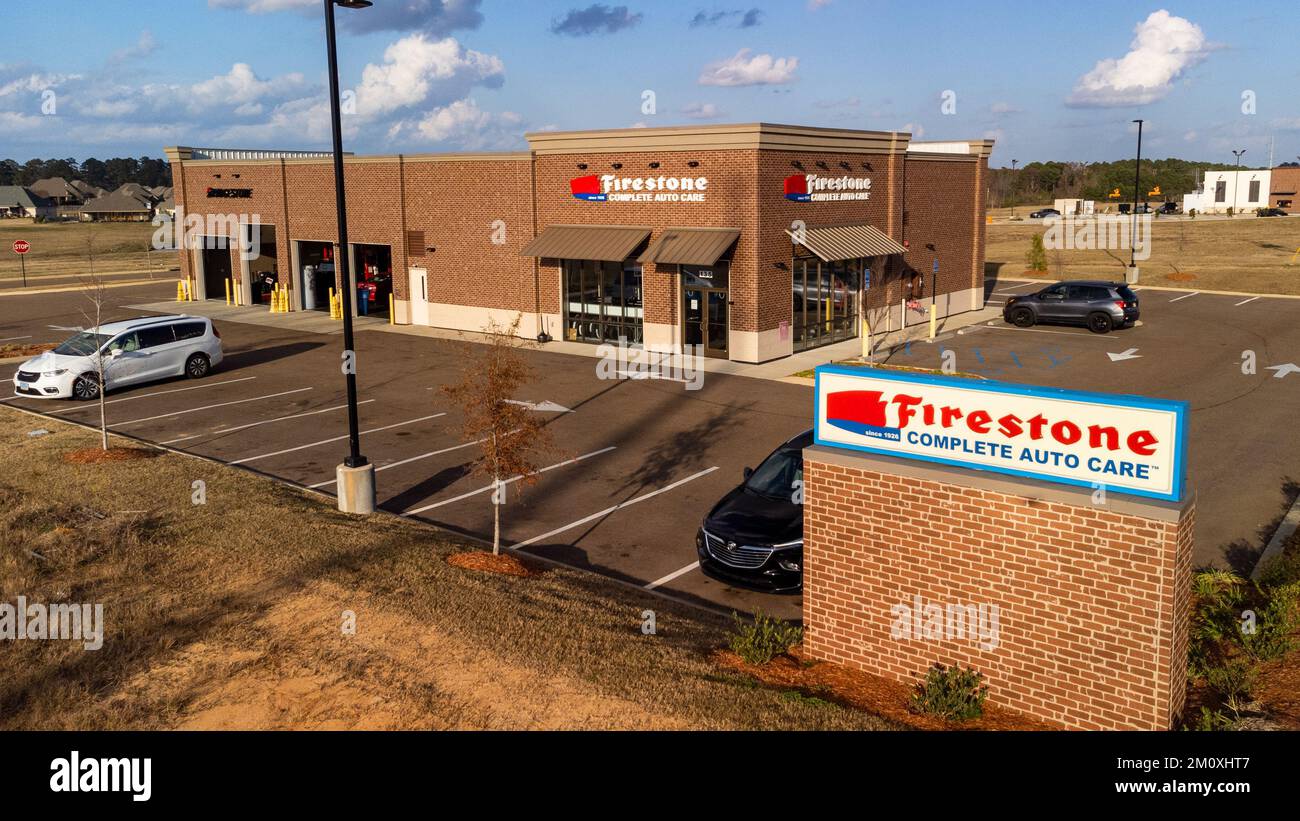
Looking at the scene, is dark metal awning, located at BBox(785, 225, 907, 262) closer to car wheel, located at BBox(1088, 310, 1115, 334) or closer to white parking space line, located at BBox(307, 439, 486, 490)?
car wheel, located at BBox(1088, 310, 1115, 334)

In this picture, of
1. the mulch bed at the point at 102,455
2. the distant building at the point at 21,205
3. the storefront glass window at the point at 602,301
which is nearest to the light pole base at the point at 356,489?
the mulch bed at the point at 102,455

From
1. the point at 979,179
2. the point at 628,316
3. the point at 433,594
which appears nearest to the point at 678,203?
the point at 628,316

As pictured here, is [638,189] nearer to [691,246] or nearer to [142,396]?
[691,246]

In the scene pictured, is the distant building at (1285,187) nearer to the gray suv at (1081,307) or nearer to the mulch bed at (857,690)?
the gray suv at (1081,307)

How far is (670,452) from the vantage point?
19625mm

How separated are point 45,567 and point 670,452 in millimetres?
10816

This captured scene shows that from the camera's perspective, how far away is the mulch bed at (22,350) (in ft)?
101

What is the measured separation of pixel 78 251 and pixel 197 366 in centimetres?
6757

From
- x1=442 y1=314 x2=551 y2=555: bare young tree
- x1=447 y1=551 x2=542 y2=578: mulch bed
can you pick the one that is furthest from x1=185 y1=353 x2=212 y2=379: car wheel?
x1=447 y1=551 x2=542 y2=578: mulch bed

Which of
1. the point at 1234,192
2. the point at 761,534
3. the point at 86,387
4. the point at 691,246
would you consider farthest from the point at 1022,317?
the point at 1234,192

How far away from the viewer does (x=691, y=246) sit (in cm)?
2809

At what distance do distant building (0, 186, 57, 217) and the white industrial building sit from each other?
512ft

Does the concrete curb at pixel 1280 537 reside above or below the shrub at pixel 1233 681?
below

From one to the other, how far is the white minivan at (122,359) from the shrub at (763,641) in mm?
19213
